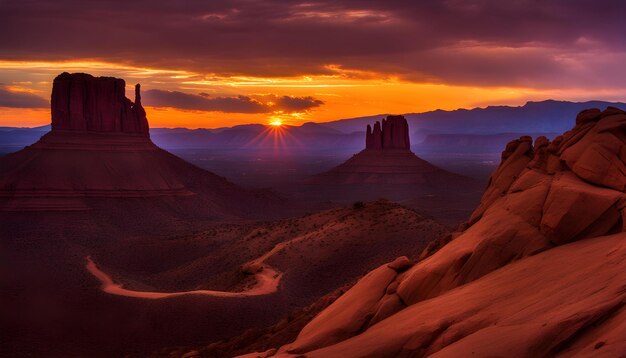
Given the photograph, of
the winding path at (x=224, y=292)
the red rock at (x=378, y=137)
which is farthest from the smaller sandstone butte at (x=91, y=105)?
the red rock at (x=378, y=137)

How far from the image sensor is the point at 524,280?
1770 centimetres

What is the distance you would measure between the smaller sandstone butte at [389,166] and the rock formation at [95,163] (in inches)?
1896

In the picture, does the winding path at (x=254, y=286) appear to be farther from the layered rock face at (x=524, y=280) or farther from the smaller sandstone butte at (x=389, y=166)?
the smaller sandstone butte at (x=389, y=166)

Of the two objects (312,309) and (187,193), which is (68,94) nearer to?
(187,193)

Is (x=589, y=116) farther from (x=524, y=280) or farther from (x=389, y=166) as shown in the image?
(x=389, y=166)

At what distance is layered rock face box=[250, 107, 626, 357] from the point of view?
544 inches

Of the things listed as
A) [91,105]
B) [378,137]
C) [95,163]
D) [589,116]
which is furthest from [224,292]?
[378,137]

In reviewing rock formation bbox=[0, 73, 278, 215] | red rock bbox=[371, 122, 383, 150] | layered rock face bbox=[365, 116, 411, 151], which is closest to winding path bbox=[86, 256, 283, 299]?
rock formation bbox=[0, 73, 278, 215]

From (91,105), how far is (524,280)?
9504cm

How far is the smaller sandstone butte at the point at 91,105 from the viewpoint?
101m

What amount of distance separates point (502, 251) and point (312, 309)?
37.0ft

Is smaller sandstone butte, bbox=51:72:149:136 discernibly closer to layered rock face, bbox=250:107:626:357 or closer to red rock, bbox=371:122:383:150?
red rock, bbox=371:122:383:150

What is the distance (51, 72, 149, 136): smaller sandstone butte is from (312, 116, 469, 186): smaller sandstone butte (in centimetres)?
6539

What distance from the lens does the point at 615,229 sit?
61.8ft
